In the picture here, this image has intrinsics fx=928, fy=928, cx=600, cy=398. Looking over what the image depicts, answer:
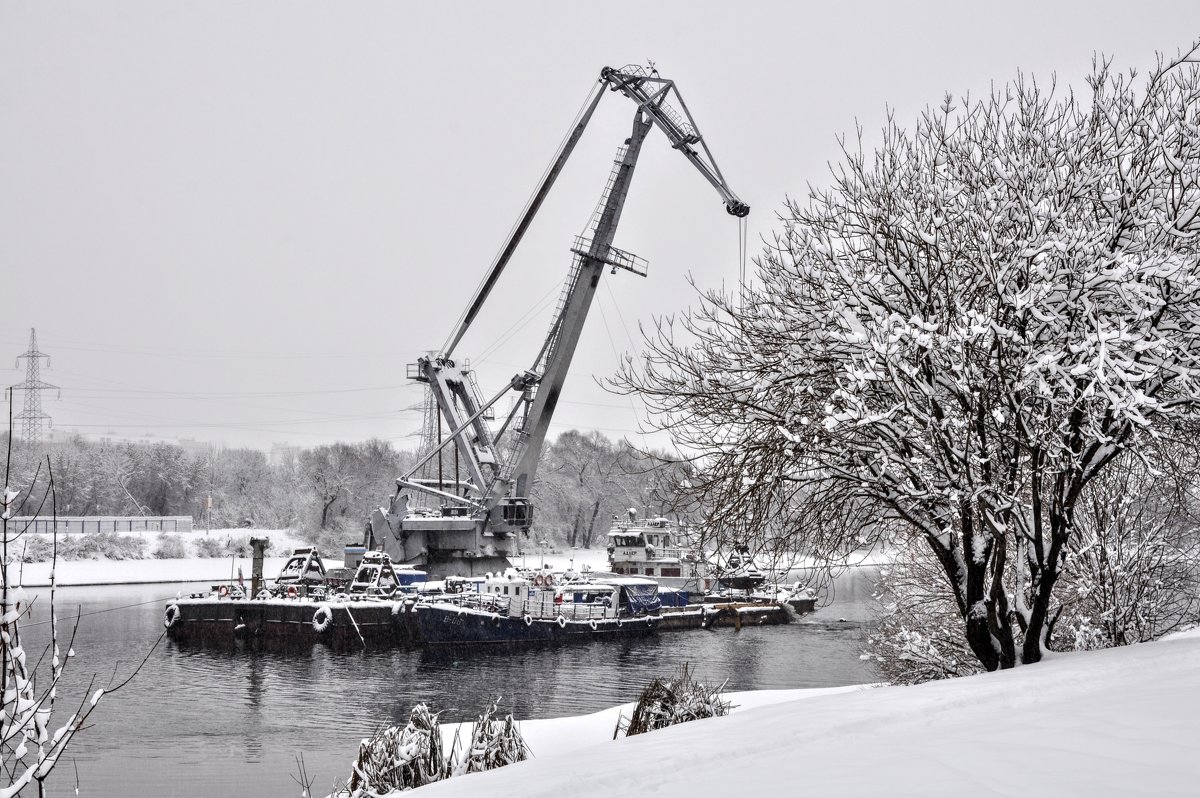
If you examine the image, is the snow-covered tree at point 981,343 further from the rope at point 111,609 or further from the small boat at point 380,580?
the rope at point 111,609

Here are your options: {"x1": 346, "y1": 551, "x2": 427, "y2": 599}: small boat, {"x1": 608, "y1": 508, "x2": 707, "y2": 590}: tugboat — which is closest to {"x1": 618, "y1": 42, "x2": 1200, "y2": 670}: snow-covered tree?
{"x1": 346, "y1": 551, "x2": 427, "y2": 599}: small boat

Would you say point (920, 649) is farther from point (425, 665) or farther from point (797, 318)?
point (425, 665)

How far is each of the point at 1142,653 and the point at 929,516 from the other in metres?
2.43

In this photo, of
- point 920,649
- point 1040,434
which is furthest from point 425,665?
point 1040,434

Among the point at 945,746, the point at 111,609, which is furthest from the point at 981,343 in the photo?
the point at 111,609

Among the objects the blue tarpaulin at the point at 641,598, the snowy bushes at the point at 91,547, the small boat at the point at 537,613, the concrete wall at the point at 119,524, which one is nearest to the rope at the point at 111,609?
the small boat at the point at 537,613

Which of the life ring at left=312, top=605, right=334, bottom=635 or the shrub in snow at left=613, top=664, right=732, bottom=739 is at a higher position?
the shrub in snow at left=613, top=664, right=732, bottom=739

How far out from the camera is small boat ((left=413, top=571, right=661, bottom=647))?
31.1 metres

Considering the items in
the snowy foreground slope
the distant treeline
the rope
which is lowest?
the rope

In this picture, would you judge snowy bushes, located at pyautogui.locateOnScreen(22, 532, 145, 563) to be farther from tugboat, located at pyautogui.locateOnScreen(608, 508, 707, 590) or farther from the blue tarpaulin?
the blue tarpaulin

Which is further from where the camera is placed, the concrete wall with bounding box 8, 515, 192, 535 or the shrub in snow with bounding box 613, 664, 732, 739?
the concrete wall with bounding box 8, 515, 192, 535

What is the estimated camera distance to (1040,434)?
868 cm

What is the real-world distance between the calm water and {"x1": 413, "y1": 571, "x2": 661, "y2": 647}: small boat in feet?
4.42

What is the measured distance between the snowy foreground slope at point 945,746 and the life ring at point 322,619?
79.3ft
